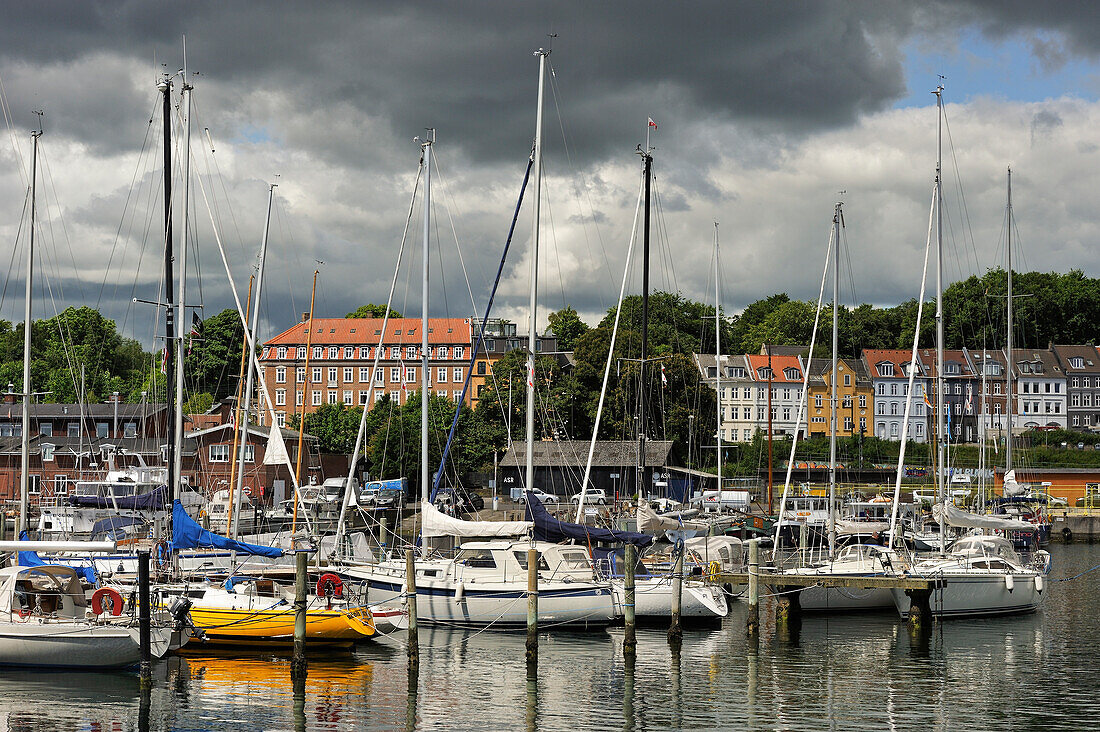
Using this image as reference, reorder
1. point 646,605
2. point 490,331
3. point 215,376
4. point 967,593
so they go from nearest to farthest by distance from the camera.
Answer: point 646,605 → point 967,593 → point 215,376 → point 490,331

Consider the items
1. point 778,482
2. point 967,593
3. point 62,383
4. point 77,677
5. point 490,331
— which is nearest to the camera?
point 77,677

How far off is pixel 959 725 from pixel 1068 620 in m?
16.3

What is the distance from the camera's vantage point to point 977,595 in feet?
117

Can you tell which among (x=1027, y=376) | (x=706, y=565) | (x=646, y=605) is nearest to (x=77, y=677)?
(x=646, y=605)

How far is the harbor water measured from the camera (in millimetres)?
23062

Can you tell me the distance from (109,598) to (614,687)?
12122 millimetres

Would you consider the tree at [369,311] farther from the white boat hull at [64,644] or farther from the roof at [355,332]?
the white boat hull at [64,644]

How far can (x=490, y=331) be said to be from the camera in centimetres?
14088

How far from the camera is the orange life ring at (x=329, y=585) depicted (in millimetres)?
30484

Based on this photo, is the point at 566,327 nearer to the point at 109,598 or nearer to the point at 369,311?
the point at 369,311

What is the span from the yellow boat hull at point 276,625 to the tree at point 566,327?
10877cm

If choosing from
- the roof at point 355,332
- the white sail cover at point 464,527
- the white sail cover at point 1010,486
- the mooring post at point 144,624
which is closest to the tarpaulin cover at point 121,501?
the white sail cover at point 464,527

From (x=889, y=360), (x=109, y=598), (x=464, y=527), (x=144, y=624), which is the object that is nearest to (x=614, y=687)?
(x=464, y=527)

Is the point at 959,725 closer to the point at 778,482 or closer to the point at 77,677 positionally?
the point at 77,677
